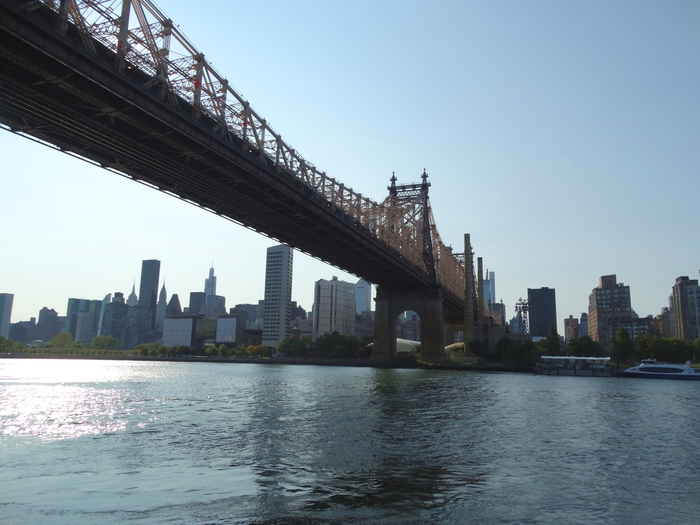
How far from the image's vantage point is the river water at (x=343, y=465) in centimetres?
1343

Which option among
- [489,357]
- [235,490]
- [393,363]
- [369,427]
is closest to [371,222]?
[393,363]

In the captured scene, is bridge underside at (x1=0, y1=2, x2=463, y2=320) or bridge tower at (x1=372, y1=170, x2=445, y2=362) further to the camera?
bridge tower at (x1=372, y1=170, x2=445, y2=362)

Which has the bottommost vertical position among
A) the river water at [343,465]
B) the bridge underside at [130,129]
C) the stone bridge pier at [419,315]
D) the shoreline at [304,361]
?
the river water at [343,465]

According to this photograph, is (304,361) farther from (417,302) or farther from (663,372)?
(663,372)

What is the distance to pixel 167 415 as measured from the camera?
31734 millimetres

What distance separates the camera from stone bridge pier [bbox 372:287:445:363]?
10225 cm

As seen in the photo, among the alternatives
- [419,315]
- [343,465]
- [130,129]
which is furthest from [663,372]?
[130,129]

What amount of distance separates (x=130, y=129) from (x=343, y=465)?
24.9 metres

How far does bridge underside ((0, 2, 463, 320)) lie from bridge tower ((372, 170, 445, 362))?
48513mm

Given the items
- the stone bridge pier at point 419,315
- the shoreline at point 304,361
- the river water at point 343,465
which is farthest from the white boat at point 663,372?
the river water at point 343,465

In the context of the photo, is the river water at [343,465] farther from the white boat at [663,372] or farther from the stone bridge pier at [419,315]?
the stone bridge pier at [419,315]

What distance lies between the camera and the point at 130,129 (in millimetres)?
33875

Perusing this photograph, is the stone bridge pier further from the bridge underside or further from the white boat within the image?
the bridge underside

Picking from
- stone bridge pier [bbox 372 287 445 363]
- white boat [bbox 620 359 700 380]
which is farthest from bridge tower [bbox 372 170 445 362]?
white boat [bbox 620 359 700 380]
